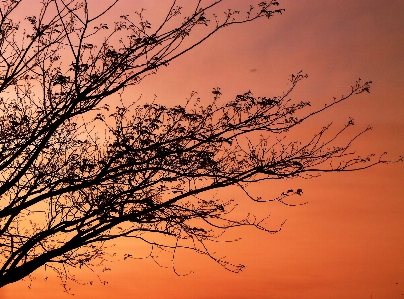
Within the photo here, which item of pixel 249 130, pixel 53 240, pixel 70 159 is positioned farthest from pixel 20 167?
pixel 249 130

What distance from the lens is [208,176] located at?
1117 centimetres

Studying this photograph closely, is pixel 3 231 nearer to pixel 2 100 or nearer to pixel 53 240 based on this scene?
pixel 53 240

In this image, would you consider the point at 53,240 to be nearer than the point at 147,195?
No

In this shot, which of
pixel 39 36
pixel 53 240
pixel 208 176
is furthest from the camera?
pixel 53 240

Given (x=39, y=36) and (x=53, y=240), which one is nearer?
(x=39, y=36)

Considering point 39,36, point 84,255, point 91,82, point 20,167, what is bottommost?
point 84,255

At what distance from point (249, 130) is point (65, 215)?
4.00 meters

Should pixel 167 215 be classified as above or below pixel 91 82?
below

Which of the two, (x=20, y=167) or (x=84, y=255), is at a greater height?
(x=20, y=167)

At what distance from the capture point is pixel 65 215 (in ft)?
40.3

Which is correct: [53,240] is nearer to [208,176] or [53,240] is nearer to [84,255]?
[84,255]

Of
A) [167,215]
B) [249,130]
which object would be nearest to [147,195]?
[167,215]

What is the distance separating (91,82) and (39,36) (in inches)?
62.3

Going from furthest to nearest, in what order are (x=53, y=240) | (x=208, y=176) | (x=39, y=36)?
(x=53, y=240), (x=39, y=36), (x=208, y=176)
